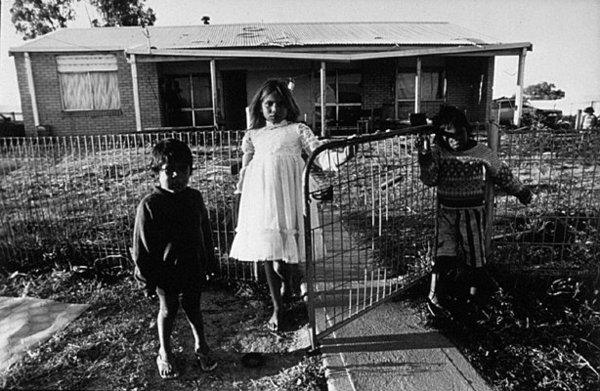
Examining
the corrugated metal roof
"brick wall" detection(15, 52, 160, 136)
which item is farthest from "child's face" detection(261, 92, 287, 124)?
"brick wall" detection(15, 52, 160, 136)

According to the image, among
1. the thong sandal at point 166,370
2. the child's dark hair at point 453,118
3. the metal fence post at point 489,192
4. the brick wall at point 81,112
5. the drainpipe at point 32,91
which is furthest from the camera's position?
the brick wall at point 81,112

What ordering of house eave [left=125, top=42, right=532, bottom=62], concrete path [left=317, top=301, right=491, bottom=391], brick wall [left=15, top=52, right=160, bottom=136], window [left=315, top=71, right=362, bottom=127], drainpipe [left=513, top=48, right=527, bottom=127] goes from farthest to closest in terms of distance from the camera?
window [left=315, top=71, right=362, bottom=127] → brick wall [left=15, top=52, right=160, bottom=136] → drainpipe [left=513, top=48, right=527, bottom=127] → house eave [left=125, top=42, right=532, bottom=62] → concrete path [left=317, top=301, right=491, bottom=391]

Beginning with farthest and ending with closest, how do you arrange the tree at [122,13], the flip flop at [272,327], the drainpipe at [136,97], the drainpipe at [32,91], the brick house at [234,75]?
the tree at [122,13] → the drainpipe at [32,91] → the brick house at [234,75] → the drainpipe at [136,97] → the flip flop at [272,327]

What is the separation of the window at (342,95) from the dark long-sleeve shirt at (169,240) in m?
12.9

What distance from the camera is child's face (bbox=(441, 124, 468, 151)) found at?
271 centimetres

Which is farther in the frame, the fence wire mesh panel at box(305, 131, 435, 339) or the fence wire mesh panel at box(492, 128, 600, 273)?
the fence wire mesh panel at box(492, 128, 600, 273)

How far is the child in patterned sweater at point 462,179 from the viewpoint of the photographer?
2.73 metres

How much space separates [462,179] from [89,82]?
14.0 meters

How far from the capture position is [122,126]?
13977 mm

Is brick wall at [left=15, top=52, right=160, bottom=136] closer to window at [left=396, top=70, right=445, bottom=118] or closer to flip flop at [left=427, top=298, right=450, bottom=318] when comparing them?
window at [left=396, top=70, right=445, bottom=118]

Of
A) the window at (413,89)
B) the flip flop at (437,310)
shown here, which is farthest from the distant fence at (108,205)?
the window at (413,89)

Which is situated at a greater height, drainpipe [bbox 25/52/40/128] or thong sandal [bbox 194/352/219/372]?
drainpipe [bbox 25/52/40/128]

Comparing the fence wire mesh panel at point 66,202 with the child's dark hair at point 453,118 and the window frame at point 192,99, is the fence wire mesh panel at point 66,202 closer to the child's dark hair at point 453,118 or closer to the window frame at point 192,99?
the child's dark hair at point 453,118

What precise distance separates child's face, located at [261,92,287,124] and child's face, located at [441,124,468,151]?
3.34ft
